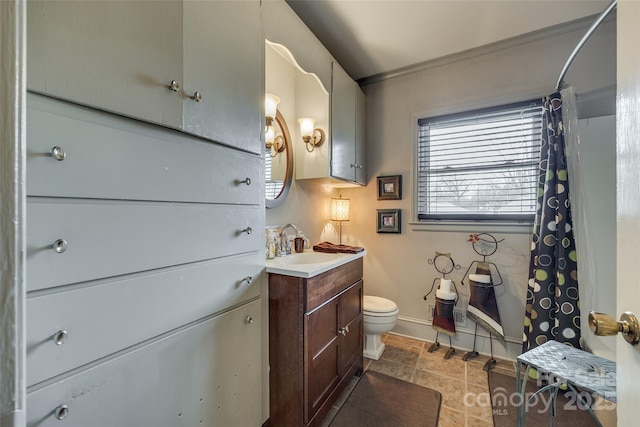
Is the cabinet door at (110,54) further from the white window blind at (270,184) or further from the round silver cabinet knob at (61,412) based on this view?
the white window blind at (270,184)

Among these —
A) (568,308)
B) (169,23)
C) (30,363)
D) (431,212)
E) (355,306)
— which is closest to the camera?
(30,363)

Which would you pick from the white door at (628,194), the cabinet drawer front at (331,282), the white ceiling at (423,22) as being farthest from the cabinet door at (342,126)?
the white door at (628,194)

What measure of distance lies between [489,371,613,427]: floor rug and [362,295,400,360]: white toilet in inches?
30.9

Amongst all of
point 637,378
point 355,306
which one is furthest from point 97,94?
point 355,306

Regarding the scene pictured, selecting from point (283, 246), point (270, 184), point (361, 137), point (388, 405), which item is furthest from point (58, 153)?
point (361, 137)

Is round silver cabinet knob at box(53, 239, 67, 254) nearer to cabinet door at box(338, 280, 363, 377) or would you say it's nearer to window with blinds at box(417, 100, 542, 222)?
cabinet door at box(338, 280, 363, 377)

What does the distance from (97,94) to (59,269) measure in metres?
0.50

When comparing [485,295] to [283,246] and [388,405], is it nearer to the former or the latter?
[388,405]

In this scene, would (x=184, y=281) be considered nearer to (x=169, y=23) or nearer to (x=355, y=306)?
(x=169, y=23)

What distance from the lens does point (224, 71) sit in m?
1.12

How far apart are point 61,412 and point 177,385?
0.34 m

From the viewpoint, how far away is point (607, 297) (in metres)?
1.65

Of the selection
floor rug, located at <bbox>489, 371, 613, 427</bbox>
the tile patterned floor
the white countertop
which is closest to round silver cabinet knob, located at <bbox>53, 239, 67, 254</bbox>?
the white countertop

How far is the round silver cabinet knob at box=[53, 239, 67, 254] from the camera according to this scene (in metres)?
0.68
